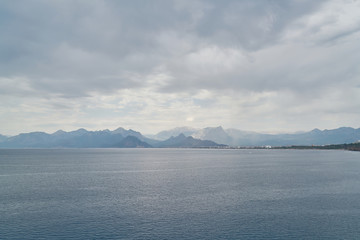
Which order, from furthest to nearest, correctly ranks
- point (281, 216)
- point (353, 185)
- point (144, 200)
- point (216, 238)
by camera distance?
point (353, 185)
point (144, 200)
point (281, 216)
point (216, 238)

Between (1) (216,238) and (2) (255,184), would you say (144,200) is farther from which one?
(2) (255,184)

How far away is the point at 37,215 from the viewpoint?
58.8 meters

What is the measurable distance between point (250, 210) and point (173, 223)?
831 inches

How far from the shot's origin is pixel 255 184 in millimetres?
100562

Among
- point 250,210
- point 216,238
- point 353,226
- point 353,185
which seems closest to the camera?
point 216,238

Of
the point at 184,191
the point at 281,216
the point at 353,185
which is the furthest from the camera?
the point at 353,185

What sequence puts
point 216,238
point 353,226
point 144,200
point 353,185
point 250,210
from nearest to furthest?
point 216,238, point 353,226, point 250,210, point 144,200, point 353,185

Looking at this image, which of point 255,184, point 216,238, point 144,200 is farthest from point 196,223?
point 255,184

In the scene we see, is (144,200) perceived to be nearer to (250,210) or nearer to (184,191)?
(184,191)

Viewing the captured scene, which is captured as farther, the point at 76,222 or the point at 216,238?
the point at 76,222

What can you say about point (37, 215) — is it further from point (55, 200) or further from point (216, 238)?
point (216, 238)

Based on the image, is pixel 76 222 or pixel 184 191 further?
pixel 184 191

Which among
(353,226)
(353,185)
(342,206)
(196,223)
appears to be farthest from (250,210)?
(353,185)

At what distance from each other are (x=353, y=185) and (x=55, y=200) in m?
105
